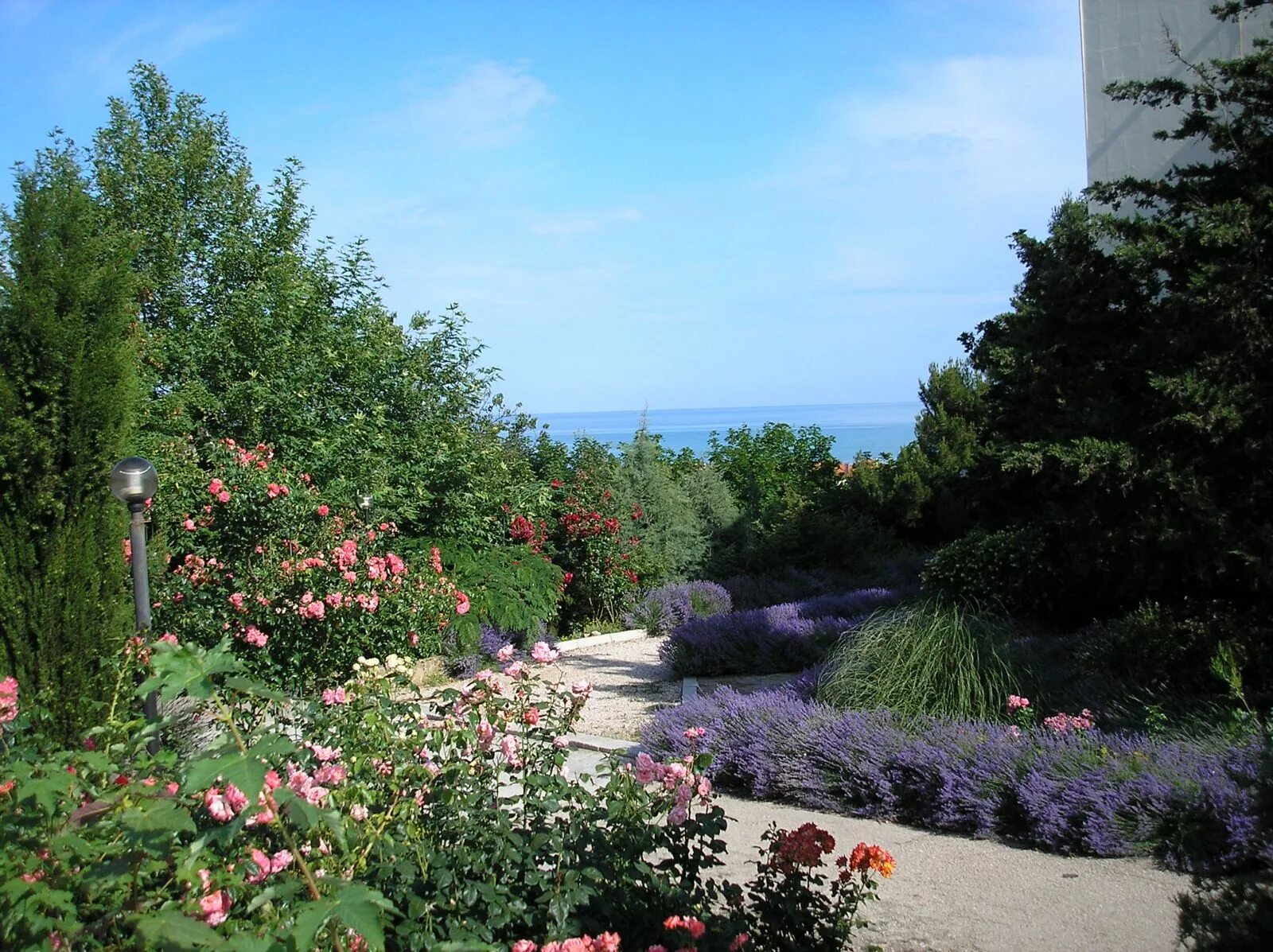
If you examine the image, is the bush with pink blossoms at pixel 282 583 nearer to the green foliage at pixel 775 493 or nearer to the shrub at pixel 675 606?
the shrub at pixel 675 606

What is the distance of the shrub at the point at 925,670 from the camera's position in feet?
19.0

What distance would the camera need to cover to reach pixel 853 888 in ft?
10.3

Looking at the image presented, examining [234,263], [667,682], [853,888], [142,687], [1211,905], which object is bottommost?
[667,682]

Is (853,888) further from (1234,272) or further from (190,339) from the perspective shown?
(190,339)

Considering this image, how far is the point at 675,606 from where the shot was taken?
1190 centimetres

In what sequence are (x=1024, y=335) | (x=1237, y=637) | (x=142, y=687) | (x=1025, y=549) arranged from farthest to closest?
(x=1025, y=549)
(x=1024, y=335)
(x=1237, y=637)
(x=142, y=687)

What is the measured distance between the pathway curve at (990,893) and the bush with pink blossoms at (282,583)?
3.16 metres

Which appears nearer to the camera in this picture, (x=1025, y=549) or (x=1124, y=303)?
(x=1124, y=303)

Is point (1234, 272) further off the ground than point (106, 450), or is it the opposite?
point (1234, 272)

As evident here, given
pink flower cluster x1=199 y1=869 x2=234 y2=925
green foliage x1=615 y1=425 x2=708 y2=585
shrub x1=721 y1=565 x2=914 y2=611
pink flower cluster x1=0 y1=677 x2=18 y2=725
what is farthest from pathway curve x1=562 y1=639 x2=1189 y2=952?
green foliage x1=615 y1=425 x2=708 y2=585

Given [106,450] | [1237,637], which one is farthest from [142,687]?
[1237,637]

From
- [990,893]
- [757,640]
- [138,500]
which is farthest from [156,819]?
[757,640]

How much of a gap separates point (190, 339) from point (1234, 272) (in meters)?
9.30

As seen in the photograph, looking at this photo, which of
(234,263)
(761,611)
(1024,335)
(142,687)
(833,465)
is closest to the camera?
(142,687)
